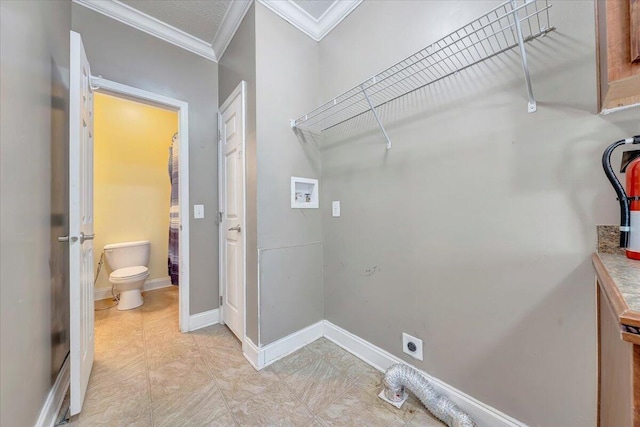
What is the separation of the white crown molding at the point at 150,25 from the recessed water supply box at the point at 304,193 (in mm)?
1666

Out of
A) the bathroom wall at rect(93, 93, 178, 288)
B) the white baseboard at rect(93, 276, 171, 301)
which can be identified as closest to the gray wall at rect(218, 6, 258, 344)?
the bathroom wall at rect(93, 93, 178, 288)

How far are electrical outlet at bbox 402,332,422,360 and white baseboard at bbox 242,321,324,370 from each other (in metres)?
0.78

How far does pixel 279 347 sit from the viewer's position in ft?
5.64

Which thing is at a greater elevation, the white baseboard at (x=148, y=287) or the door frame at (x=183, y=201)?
the door frame at (x=183, y=201)

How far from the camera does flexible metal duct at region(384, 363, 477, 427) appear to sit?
1107 mm

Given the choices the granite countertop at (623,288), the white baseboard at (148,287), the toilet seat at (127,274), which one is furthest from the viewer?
the white baseboard at (148,287)

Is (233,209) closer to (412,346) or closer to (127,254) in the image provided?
→ (412,346)

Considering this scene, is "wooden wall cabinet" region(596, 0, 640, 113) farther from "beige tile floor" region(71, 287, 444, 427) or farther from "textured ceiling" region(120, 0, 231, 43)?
"textured ceiling" region(120, 0, 231, 43)

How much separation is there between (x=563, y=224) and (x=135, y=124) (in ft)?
14.5

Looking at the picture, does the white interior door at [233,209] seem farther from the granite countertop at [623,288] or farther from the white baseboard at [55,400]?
the granite countertop at [623,288]

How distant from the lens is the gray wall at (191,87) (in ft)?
6.08

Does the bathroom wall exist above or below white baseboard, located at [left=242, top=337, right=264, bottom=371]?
above

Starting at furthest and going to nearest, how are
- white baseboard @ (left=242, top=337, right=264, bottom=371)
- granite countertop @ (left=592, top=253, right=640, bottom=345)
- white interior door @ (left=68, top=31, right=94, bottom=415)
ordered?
white baseboard @ (left=242, top=337, right=264, bottom=371)
white interior door @ (left=68, top=31, right=94, bottom=415)
granite countertop @ (left=592, top=253, right=640, bottom=345)

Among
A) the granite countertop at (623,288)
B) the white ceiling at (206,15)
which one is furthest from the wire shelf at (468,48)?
the white ceiling at (206,15)
